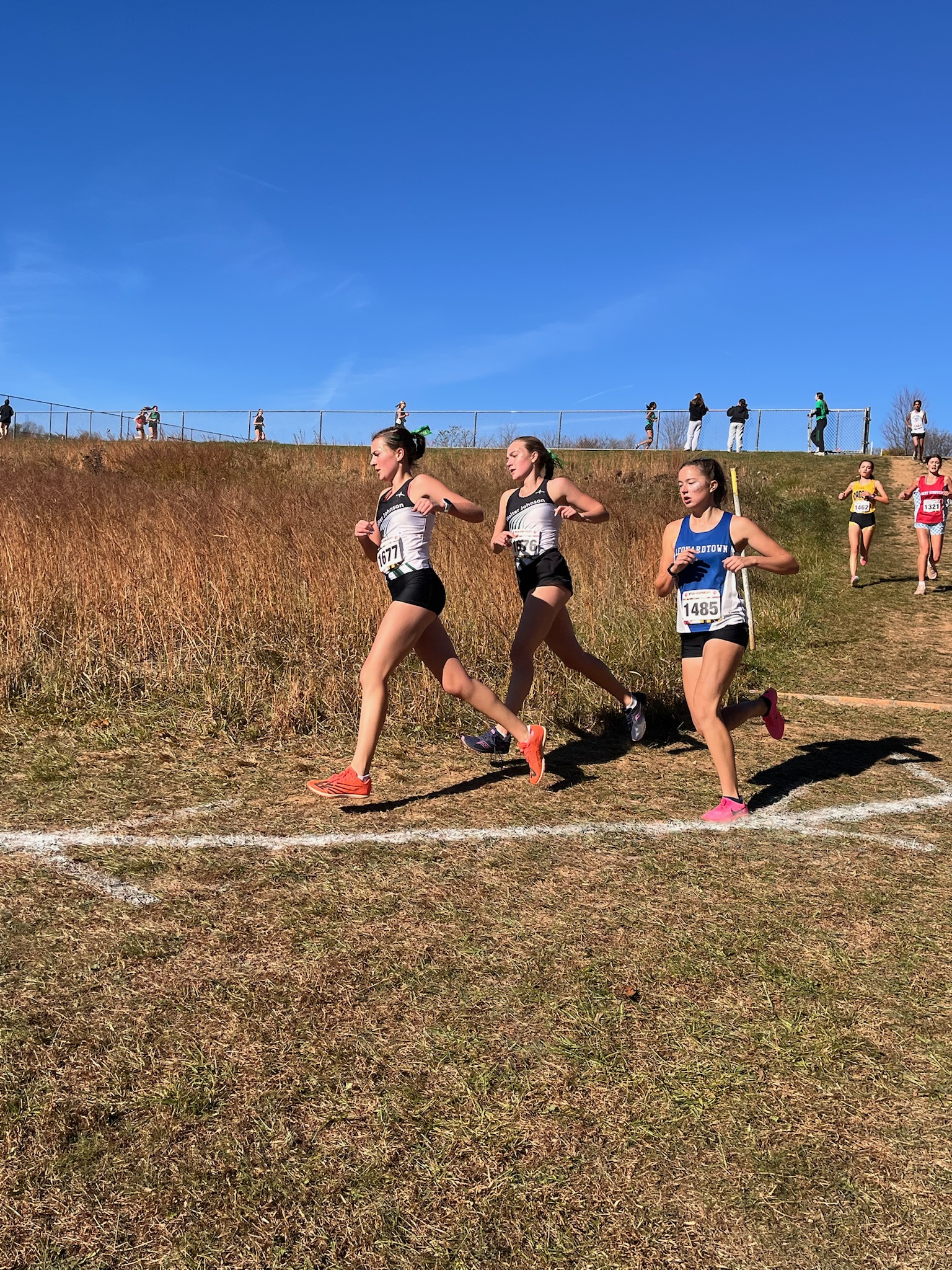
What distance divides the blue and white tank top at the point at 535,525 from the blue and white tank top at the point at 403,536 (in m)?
0.94

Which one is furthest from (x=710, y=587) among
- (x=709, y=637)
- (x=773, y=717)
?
(x=773, y=717)

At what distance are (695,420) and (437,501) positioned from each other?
30.5 m

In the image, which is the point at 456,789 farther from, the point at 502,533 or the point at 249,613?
the point at 249,613

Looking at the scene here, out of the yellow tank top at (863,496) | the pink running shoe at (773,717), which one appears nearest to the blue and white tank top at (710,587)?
the pink running shoe at (773,717)

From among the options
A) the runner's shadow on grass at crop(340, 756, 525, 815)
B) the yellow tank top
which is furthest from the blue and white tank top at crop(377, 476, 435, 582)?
the yellow tank top

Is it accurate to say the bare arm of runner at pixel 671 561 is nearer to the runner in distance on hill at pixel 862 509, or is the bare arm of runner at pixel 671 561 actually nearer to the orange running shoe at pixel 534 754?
the orange running shoe at pixel 534 754

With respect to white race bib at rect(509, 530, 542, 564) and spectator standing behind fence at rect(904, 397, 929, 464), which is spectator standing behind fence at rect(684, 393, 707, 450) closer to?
spectator standing behind fence at rect(904, 397, 929, 464)

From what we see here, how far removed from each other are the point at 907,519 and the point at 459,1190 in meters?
20.9

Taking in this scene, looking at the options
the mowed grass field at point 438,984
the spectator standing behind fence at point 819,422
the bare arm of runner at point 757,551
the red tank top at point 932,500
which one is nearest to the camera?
the mowed grass field at point 438,984

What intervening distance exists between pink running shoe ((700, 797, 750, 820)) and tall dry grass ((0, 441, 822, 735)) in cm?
210

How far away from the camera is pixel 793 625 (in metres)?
10.7

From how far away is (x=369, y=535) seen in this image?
484 centimetres

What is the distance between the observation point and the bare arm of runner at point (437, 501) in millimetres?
4617

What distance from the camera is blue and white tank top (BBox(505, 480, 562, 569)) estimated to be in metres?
5.57
